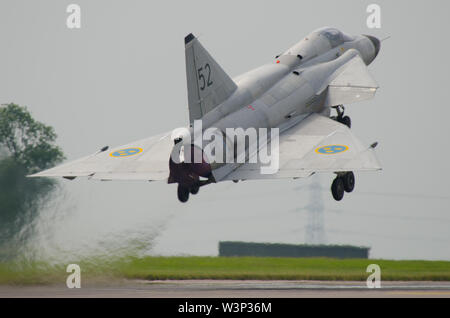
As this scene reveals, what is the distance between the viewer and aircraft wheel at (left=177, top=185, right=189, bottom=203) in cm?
3159

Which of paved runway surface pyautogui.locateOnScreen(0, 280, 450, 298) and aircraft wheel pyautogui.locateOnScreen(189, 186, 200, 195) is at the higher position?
aircraft wheel pyautogui.locateOnScreen(189, 186, 200, 195)

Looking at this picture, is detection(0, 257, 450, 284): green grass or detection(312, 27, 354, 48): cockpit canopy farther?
detection(312, 27, 354, 48): cockpit canopy

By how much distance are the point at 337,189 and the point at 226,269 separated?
522 centimetres

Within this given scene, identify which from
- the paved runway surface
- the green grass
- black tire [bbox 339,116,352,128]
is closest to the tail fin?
the green grass

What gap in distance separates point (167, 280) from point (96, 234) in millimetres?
3339

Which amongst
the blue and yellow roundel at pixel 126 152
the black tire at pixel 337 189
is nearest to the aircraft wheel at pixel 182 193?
the blue and yellow roundel at pixel 126 152

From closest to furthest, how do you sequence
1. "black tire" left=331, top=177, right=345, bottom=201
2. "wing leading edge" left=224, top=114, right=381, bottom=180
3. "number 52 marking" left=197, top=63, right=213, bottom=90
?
"wing leading edge" left=224, top=114, right=381, bottom=180
"number 52 marking" left=197, top=63, right=213, bottom=90
"black tire" left=331, top=177, right=345, bottom=201

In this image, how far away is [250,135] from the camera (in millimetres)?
32688

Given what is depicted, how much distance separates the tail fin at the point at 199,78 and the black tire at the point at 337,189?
5.55 m

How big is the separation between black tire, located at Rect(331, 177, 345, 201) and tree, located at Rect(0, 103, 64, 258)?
31.5ft

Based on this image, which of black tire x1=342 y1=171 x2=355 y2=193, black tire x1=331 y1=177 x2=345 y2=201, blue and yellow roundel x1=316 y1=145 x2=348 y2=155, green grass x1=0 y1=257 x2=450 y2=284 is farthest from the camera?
black tire x1=342 y1=171 x2=355 y2=193

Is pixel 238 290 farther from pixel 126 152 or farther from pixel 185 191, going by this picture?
pixel 126 152

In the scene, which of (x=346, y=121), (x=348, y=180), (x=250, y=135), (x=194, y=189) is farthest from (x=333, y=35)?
(x=194, y=189)

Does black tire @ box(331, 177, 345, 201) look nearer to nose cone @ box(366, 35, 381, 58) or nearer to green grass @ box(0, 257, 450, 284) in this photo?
green grass @ box(0, 257, 450, 284)
